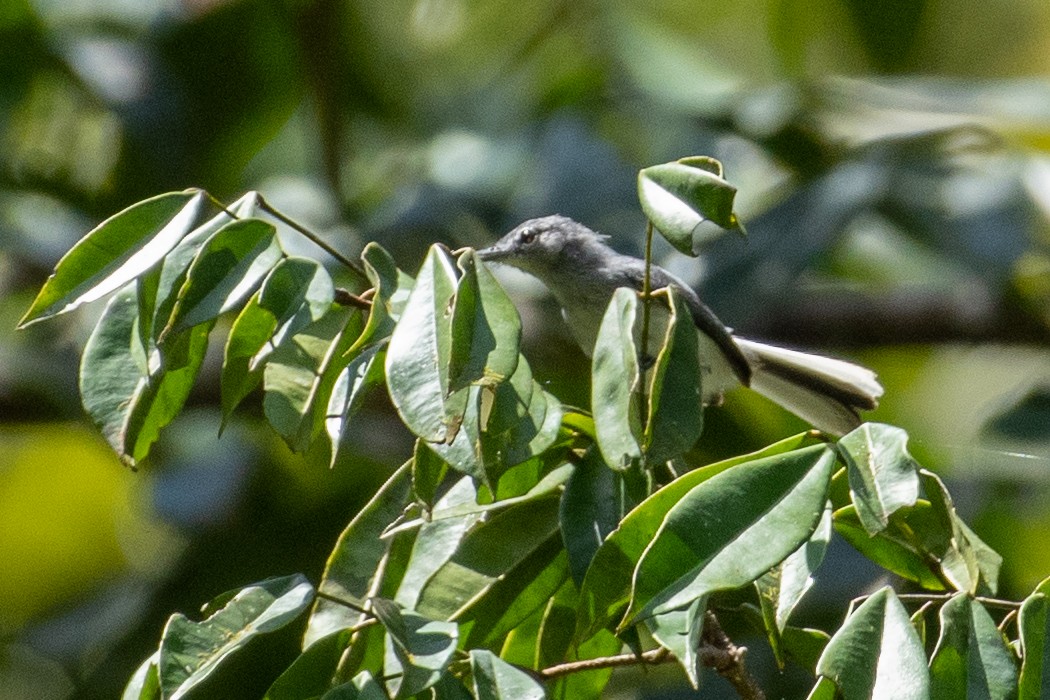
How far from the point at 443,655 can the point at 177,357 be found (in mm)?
400

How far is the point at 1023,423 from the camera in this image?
2.68 meters

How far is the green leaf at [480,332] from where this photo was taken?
1121 mm

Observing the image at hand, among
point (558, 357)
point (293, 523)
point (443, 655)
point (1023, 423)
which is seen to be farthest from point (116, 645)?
point (443, 655)

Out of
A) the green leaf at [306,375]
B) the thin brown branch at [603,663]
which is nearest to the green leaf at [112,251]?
the green leaf at [306,375]

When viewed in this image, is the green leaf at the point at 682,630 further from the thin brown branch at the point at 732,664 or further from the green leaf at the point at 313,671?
the green leaf at the point at 313,671

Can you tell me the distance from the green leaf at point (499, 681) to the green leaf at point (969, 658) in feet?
1.03

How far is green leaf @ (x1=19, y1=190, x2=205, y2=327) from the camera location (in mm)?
1252

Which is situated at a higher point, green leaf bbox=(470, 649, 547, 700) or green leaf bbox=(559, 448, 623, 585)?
green leaf bbox=(559, 448, 623, 585)

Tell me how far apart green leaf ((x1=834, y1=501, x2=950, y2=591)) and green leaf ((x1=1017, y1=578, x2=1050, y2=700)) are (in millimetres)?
152

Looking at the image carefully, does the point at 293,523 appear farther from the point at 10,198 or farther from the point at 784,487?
the point at 784,487

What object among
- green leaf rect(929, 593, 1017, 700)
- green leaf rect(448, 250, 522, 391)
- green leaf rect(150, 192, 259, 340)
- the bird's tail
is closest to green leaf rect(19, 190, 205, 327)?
green leaf rect(150, 192, 259, 340)

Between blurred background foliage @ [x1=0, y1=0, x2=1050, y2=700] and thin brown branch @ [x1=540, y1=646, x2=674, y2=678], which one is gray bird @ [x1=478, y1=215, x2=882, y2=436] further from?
thin brown branch @ [x1=540, y1=646, x2=674, y2=678]

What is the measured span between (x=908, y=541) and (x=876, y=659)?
0.21m

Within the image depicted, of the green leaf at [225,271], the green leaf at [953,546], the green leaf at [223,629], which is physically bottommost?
the green leaf at [223,629]
